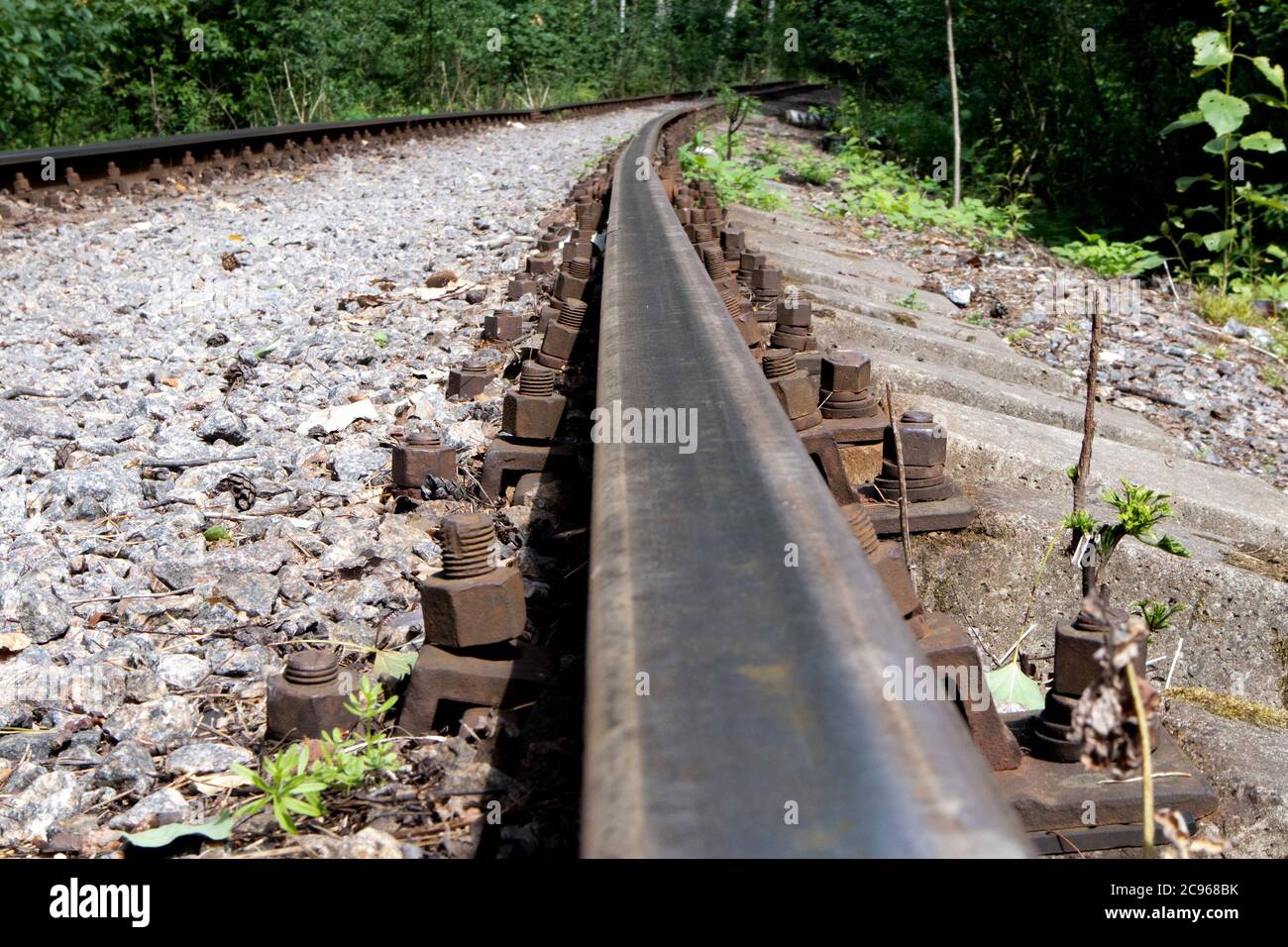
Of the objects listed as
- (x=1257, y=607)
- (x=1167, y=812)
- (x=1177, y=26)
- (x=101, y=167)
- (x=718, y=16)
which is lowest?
(x=1257, y=607)

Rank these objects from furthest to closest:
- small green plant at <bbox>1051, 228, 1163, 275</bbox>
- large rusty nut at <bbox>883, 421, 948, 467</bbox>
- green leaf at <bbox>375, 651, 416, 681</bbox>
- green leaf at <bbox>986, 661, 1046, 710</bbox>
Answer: small green plant at <bbox>1051, 228, 1163, 275</bbox>
large rusty nut at <bbox>883, 421, 948, 467</bbox>
green leaf at <bbox>986, 661, 1046, 710</bbox>
green leaf at <bbox>375, 651, 416, 681</bbox>

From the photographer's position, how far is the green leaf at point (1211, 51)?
7488 mm

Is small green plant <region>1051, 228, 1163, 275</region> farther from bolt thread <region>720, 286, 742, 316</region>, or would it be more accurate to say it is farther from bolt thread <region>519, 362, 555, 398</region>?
bolt thread <region>519, 362, 555, 398</region>

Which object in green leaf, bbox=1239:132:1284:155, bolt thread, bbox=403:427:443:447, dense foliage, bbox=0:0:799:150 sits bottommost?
bolt thread, bbox=403:427:443:447

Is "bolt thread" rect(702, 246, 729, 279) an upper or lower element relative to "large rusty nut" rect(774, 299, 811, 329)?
upper

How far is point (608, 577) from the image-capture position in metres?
1.31

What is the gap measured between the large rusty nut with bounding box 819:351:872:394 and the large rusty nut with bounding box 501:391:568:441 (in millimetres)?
603

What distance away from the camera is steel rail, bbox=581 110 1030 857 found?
0.87 meters

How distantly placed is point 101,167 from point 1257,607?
29.0 ft

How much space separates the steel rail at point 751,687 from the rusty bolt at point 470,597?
203 mm

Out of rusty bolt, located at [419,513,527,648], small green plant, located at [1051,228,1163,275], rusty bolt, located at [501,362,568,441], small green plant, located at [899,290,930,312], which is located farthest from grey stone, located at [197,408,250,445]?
small green plant, located at [1051,228,1163,275]

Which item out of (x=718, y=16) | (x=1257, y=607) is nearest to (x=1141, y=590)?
(x=1257, y=607)
